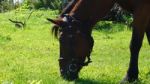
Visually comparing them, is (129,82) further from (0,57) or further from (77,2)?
(0,57)

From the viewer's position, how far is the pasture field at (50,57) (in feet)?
22.5

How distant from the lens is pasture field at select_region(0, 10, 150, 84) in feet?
22.5

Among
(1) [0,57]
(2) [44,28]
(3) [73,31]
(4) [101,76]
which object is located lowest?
(2) [44,28]

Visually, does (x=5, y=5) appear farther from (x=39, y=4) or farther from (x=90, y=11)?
(x=90, y=11)

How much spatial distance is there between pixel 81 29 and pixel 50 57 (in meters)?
3.27

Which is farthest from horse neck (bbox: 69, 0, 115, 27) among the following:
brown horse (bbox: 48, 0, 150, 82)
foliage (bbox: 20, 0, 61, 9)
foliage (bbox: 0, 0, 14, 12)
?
foliage (bbox: 0, 0, 14, 12)

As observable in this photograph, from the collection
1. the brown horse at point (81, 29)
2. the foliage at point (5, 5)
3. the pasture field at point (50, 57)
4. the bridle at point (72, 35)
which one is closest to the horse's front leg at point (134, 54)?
the brown horse at point (81, 29)

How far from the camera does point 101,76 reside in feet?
23.2

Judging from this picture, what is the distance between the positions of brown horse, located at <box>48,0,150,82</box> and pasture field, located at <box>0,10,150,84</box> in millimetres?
234

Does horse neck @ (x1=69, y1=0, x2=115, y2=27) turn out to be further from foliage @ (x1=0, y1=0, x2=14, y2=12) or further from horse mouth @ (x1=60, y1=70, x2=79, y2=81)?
foliage @ (x1=0, y1=0, x2=14, y2=12)

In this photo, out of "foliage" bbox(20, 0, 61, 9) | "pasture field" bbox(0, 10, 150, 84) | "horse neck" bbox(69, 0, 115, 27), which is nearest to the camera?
"horse neck" bbox(69, 0, 115, 27)

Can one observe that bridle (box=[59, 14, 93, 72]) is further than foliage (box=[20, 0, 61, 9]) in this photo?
No

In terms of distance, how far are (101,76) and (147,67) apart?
1160mm

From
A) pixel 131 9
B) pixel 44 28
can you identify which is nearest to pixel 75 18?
pixel 131 9
